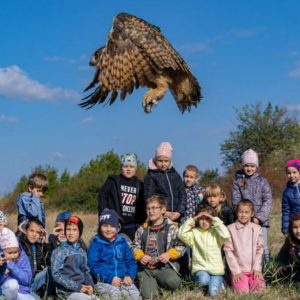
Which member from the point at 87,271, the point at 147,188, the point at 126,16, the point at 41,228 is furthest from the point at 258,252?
the point at 126,16

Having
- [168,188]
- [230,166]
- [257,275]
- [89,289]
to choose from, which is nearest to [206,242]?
[257,275]

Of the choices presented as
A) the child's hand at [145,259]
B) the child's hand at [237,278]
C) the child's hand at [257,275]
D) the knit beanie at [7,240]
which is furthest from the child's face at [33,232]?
the child's hand at [257,275]

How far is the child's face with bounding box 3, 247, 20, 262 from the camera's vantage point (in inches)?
229

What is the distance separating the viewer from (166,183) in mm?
7203

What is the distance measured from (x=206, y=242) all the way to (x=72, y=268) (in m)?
1.59

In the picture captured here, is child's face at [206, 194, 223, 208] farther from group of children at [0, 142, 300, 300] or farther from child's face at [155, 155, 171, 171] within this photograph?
child's face at [155, 155, 171, 171]

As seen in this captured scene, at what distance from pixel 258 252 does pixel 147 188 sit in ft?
4.93

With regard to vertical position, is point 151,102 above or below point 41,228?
above

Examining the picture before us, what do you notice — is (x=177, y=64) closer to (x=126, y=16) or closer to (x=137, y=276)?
(x=126, y=16)

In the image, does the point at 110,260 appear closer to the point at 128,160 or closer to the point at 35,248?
the point at 35,248

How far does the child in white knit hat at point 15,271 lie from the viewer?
5.66 m

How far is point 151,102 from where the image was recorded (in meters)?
6.66

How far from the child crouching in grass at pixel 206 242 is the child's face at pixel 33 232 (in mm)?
1580

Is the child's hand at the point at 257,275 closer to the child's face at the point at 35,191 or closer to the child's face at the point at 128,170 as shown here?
the child's face at the point at 128,170
